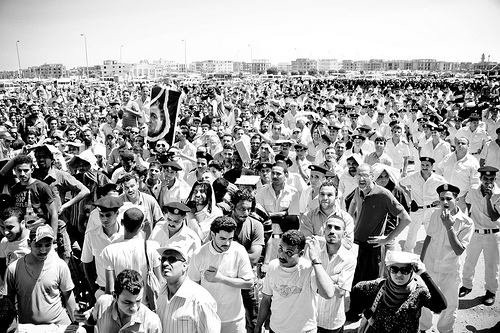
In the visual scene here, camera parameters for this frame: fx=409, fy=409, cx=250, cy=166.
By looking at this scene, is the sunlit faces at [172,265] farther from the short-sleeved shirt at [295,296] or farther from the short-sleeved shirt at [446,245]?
the short-sleeved shirt at [446,245]

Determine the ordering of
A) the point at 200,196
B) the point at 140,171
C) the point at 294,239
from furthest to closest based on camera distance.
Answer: the point at 140,171 → the point at 200,196 → the point at 294,239

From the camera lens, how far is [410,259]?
9.99 feet

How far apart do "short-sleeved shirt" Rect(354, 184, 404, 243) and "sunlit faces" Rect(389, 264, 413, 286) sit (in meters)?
1.96

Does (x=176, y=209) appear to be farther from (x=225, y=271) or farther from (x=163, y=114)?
(x=163, y=114)

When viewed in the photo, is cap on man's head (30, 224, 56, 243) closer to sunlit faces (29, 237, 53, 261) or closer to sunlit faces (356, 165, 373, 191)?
sunlit faces (29, 237, 53, 261)

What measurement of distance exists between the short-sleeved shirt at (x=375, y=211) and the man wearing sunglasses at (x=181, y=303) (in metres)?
2.61

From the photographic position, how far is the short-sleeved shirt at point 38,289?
3.63 meters

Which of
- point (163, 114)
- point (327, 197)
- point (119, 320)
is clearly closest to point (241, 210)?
point (327, 197)

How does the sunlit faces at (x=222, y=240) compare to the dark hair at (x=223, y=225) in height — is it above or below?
below

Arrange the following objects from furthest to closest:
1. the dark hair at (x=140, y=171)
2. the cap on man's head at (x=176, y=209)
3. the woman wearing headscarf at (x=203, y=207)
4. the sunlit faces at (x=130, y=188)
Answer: the dark hair at (x=140, y=171), the sunlit faces at (x=130, y=188), the woman wearing headscarf at (x=203, y=207), the cap on man's head at (x=176, y=209)

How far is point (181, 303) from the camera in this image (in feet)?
9.98

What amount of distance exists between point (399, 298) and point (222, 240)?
153cm

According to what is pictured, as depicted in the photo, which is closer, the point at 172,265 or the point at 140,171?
the point at 172,265

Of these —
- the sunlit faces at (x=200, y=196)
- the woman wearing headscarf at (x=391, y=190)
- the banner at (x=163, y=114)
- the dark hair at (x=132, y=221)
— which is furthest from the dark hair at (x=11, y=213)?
the banner at (x=163, y=114)
